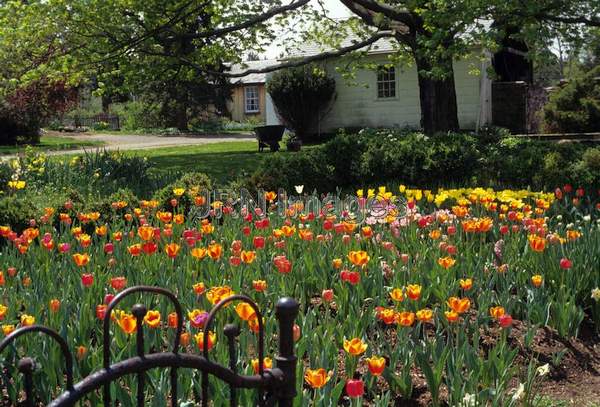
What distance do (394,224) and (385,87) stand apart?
20235mm

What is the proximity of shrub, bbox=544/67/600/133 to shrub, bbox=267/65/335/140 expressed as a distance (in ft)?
24.8

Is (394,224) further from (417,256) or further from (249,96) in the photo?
(249,96)

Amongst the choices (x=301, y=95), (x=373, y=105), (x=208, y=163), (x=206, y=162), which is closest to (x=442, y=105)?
(x=208, y=163)

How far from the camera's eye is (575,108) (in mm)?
20719

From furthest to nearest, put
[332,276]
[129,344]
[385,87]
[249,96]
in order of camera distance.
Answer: [249,96] < [385,87] < [332,276] < [129,344]

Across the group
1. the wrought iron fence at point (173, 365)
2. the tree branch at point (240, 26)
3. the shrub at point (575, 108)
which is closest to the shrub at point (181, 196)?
the wrought iron fence at point (173, 365)

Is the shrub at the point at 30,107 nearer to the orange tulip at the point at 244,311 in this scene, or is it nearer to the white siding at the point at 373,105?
the white siding at the point at 373,105

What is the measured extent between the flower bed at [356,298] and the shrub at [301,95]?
18462 millimetres

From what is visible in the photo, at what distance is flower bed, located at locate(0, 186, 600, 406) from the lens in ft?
9.95

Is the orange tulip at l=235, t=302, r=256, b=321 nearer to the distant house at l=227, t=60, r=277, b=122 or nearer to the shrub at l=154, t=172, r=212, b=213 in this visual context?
the shrub at l=154, t=172, r=212, b=213

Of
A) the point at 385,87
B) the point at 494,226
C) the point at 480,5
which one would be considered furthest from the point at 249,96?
the point at 494,226

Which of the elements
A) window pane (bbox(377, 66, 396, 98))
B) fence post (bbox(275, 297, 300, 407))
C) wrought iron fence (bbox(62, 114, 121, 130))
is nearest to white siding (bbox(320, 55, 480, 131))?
window pane (bbox(377, 66, 396, 98))

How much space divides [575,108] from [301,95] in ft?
29.4

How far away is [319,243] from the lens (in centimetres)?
510
